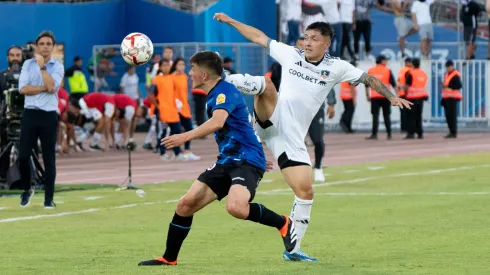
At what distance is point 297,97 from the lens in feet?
41.2

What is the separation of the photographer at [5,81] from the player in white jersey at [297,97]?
8.62m

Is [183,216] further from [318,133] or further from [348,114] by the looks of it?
[348,114]

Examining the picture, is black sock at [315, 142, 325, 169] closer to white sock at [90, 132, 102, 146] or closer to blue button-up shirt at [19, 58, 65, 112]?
blue button-up shirt at [19, 58, 65, 112]

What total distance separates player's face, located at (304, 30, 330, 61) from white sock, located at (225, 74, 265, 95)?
2.88 feet

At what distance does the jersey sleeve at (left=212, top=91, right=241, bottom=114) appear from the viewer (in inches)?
441

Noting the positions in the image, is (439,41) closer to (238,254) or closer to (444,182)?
(444,182)

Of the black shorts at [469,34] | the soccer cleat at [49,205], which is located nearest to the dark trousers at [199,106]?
the black shorts at [469,34]

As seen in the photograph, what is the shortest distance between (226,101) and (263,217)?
1.10m

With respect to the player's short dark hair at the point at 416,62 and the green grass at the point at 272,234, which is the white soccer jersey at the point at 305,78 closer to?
the green grass at the point at 272,234

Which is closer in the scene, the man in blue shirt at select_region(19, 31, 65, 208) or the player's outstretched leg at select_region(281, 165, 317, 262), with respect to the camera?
the player's outstretched leg at select_region(281, 165, 317, 262)

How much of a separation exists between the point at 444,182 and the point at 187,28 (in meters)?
20.9

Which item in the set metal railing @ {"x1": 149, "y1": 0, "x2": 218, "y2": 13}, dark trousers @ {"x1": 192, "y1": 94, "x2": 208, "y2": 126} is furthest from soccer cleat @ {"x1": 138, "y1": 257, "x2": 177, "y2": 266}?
metal railing @ {"x1": 149, "y1": 0, "x2": 218, "y2": 13}

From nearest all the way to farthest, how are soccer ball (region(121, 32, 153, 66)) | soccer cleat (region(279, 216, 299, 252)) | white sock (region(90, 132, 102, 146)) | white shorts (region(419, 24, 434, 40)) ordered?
soccer cleat (region(279, 216, 299, 252)), soccer ball (region(121, 32, 153, 66)), white sock (region(90, 132, 102, 146)), white shorts (region(419, 24, 434, 40))

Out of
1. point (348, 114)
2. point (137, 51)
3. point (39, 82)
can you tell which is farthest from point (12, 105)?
point (348, 114)
